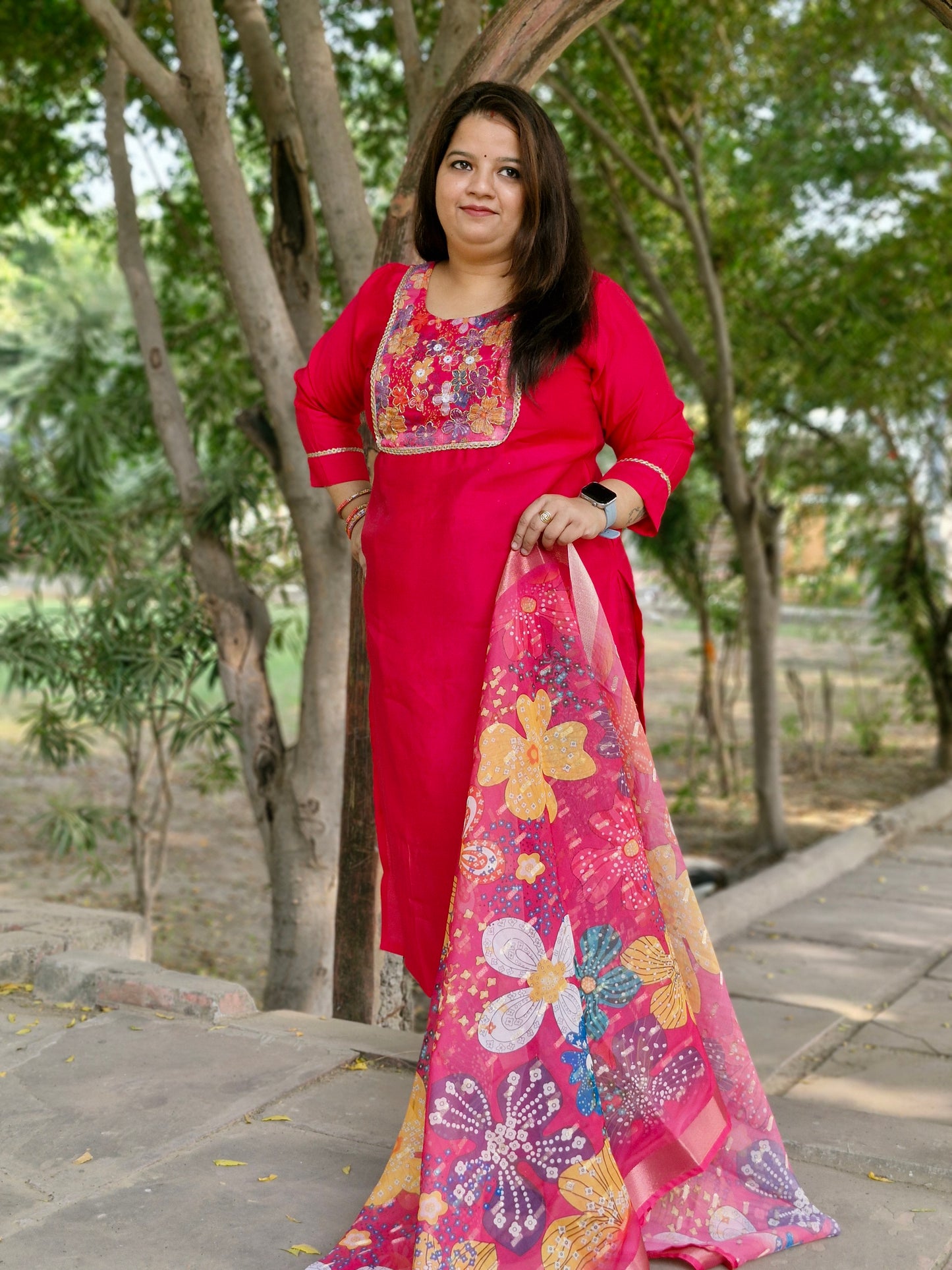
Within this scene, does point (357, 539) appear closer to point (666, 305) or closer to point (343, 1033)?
point (343, 1033)

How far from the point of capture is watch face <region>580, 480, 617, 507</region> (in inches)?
78.8

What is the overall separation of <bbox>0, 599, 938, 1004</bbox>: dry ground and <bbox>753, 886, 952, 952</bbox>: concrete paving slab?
235 centimetres

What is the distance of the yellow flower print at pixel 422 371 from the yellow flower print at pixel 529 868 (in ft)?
2.46

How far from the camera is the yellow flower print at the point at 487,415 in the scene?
2.03m

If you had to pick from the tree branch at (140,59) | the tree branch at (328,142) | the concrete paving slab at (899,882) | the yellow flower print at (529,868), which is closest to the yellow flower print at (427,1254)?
the yellow flower print at (529,868)

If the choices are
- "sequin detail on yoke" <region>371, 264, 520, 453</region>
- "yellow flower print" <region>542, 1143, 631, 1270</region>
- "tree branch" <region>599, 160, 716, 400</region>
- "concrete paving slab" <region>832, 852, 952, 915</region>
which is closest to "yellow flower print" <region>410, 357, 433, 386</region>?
"sequin detail on yoke" <region>371, 264, 520, 453</region>

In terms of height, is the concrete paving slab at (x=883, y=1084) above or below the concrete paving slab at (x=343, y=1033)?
below

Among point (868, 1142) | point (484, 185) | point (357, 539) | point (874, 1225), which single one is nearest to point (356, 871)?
point (357, 539)

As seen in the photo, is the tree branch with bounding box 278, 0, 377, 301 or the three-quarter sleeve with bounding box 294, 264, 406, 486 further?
the tree branch with bounding box 278, 0, 377, 301

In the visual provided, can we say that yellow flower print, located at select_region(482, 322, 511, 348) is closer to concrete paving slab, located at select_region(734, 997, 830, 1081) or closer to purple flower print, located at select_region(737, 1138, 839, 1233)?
purple flower print, located at select_region(737, 1138, 839, 1233)

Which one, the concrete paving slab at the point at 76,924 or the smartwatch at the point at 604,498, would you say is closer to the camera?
the smartwatch at the point at 604,498

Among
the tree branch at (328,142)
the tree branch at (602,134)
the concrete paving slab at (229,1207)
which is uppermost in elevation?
the tree branch at (602,134)

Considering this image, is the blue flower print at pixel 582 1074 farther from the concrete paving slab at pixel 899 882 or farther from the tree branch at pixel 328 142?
the concrete paving slab at pixel 899 882

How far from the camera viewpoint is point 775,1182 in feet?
6.89
